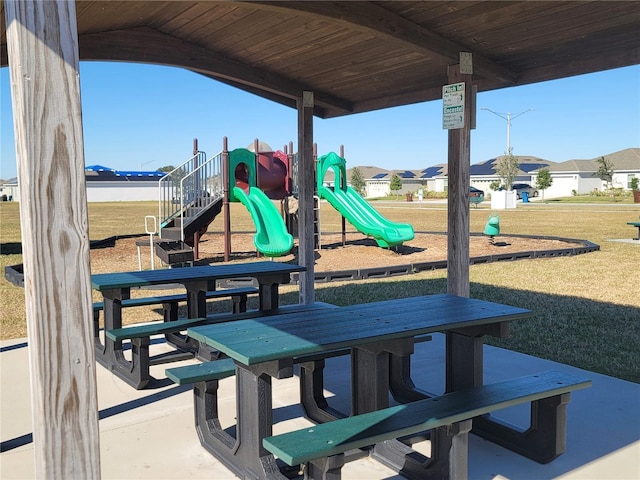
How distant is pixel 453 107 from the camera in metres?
5.35

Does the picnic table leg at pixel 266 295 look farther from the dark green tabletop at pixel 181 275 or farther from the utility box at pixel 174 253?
the utility box at pixel 174 253

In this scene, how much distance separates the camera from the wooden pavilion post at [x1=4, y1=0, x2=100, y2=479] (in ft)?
6.54

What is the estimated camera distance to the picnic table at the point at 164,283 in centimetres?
530

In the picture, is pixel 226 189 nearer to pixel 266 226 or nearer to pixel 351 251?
pixel 266 226

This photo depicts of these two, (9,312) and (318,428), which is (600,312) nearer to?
(318,428)

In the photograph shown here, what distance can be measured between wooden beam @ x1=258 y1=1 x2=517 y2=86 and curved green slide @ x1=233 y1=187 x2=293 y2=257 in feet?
26.1

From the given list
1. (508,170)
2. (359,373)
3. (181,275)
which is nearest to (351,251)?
(181,275)

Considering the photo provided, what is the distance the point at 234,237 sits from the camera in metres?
19.5

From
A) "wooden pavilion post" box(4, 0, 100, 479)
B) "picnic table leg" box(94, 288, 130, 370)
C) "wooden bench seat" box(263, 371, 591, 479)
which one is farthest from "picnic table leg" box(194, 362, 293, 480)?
"picnic table leg" box(94, 288, 130, 370)

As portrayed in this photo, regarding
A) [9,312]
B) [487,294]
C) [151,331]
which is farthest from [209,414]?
[487,294]

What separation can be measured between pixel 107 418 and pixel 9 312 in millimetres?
4434

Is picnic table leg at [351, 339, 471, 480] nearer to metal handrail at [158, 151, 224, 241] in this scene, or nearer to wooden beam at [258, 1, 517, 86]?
wooden beam at [258, 1, 517, 86]

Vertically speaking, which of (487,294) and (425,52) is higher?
(425,52)

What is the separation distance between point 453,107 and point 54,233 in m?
4.04
